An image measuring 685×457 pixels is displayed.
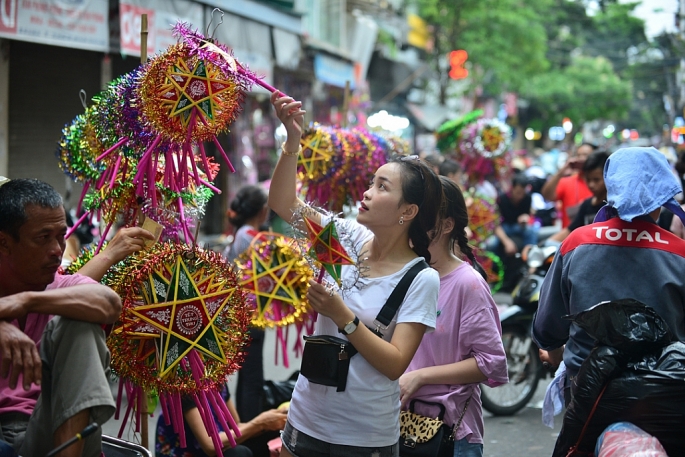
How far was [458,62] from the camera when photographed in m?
24.9

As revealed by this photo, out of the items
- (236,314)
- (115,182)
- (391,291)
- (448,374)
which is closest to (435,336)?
(448,374)

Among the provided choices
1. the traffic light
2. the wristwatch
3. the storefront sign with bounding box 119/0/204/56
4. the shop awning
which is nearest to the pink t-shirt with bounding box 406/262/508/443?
the wristwatch

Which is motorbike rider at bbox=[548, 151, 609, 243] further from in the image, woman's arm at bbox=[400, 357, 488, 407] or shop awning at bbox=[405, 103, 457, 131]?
shop awning at bbox=[405, 103, 457, 131]

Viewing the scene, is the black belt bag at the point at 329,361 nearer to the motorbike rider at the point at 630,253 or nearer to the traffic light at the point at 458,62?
the motorbike rider at the point at 630,253

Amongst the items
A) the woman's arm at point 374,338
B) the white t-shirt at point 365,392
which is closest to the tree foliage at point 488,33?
the white t-shirt at point 365,392

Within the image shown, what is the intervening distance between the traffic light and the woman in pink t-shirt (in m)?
22.1

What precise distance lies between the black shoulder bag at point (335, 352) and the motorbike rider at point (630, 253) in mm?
774

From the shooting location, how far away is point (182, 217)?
3465 millimetres

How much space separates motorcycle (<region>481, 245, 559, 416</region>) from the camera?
6.65m

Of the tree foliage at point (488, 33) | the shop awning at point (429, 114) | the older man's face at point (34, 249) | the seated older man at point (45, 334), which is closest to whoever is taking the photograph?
the seated older man at point (45, 334)

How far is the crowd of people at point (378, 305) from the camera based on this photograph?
2.43m

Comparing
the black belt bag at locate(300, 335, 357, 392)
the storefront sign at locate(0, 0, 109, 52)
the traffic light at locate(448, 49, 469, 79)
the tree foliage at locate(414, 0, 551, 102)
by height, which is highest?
the tree foliage at locate(414, 0, 551, 102)

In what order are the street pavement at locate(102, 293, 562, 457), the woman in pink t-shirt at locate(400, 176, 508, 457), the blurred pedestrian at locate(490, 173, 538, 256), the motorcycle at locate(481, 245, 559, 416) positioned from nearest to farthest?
the woman in pink t-shirt at locate(400, 176, 508, 457)
the street pavement at locate(102, 293, 562, 457)
the motorcycle at locate(481, 245, 559, 416)
the blurred pedestrian at locate(490, 173, 538, 256)

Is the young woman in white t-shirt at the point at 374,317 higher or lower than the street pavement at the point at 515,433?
higher
